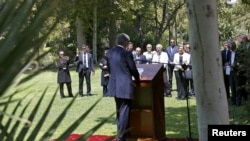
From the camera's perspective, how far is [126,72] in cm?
786

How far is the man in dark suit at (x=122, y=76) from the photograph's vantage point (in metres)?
7.86

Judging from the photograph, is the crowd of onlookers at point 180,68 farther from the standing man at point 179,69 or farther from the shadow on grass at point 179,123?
the shadow on grass at point 179,123

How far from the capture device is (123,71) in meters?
7.88

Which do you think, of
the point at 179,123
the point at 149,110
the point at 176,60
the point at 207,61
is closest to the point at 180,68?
the point at 176,60

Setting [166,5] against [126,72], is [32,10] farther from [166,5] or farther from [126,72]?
[166,5]

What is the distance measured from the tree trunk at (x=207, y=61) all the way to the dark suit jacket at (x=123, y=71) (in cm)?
295

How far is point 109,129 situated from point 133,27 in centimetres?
4444

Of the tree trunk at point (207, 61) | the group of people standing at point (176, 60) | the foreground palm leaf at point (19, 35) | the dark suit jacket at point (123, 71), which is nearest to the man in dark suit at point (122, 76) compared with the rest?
the dark suit jacket at point (123, 71)

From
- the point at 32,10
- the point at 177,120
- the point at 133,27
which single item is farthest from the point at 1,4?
the point at 133,27

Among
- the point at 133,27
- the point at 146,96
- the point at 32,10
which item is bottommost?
the point at 146,96

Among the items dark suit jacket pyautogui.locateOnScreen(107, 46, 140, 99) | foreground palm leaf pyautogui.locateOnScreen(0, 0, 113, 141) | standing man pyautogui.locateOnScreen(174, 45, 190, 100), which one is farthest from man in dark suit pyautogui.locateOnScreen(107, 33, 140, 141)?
standing man pyautogui.locateOnScreen(174, 45, 190, 100)

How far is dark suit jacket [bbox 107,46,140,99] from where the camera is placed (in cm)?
785

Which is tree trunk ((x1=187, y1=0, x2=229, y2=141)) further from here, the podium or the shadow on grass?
the podium

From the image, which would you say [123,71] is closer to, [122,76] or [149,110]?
[122,76]
